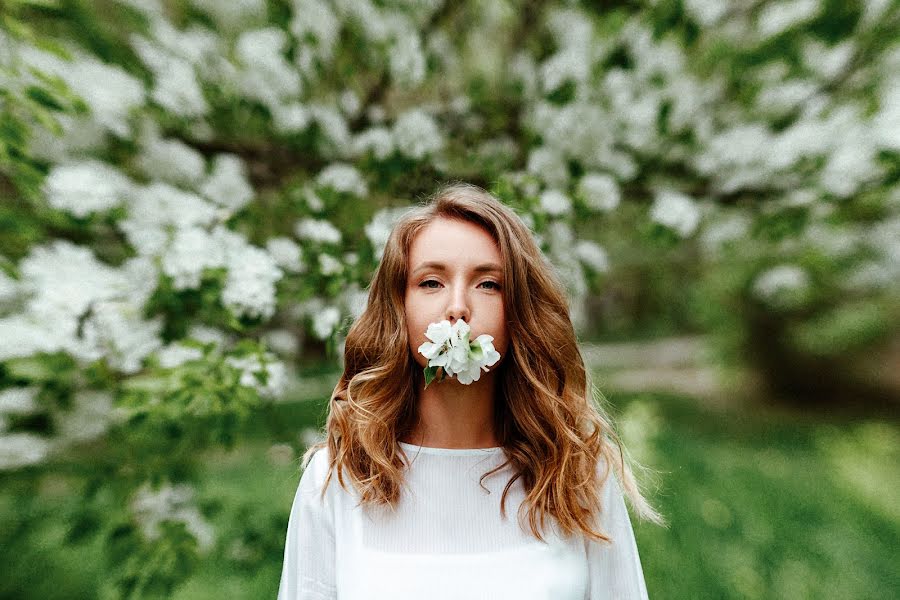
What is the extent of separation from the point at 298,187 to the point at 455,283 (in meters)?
1.36

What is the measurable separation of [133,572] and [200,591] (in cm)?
181

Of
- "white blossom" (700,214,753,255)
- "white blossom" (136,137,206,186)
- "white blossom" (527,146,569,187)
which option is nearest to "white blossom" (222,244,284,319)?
"white blossom" (136,137,206,186)

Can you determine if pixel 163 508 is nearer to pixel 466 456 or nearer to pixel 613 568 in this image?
pixel 466 456

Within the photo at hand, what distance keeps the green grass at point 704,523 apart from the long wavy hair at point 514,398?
1047mm

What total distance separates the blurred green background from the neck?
0.65 metres

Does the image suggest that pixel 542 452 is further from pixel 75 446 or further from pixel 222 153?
pixel 222 153

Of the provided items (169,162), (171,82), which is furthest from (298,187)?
(171,82)

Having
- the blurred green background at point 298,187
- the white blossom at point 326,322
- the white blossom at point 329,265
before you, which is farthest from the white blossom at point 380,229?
the white blossom at point 326,322

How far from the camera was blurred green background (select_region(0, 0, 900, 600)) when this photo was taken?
1.98 metres

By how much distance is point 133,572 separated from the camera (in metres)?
2.13

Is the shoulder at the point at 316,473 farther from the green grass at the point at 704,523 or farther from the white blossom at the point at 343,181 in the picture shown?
the white blossom at the point at 343,181

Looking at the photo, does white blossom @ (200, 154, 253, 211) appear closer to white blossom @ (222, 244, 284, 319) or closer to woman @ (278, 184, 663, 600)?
white blossom @ (222, 244, 284, 319)

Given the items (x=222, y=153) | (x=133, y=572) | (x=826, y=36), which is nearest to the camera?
(x=133, y=572)

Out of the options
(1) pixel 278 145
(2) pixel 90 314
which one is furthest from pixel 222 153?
(2) pixel 90 314
